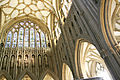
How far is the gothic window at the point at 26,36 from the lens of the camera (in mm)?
16841

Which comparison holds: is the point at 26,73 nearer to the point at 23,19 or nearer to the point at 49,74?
the point at 49,74

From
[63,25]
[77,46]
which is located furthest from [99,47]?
[63,25]

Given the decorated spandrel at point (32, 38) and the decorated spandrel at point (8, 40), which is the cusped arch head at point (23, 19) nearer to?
the decorated spandrel at point (8, 40)

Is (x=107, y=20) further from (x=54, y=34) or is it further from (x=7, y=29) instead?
(x=7, y=29)

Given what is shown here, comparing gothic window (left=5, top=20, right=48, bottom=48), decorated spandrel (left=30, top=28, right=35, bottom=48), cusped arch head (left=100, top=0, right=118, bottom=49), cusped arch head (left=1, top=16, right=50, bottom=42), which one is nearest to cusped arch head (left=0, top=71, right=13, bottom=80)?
gothic window (left=5, top=20, right=48, bottom=48)

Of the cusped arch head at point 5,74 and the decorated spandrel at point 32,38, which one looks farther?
the decorated spandrel at point 32,38

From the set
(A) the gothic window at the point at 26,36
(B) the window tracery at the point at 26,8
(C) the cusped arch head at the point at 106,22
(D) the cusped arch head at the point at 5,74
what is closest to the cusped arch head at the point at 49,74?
(D) the cusped arch head at the point at 5,74

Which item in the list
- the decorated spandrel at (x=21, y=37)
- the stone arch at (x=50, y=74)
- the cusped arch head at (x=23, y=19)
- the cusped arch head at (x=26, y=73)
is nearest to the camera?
the cusped arch head at (x=26, y=73)

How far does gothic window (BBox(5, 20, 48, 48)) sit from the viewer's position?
1684cm

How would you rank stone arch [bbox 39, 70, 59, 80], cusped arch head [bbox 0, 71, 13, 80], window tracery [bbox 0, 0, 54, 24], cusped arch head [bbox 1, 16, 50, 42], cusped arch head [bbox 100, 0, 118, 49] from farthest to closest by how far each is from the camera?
cusped arch head [bbox 1, 16, 50, 42] < window tracery [bbox 0, 0, 54, 24] < stone arch [bbox 39, 70, 59, 80] < cusped arch head [bbox 0, 71, 13, 80] < cusped arch head [bbox 100, 0, 118, 49]

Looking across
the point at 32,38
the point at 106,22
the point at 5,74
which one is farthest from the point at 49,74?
the point at 106,22

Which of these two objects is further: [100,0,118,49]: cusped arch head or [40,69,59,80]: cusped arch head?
[40,69,59,80]: cusped arch head

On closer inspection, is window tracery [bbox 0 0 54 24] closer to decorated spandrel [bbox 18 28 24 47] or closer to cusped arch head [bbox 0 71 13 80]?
decorated spandrel [bbox 18 28 24 47]

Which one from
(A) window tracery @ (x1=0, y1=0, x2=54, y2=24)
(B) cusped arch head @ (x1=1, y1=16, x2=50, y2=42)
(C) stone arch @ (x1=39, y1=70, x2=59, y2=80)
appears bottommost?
(C) stone arch @ (x1=39, y1=70, x2=59, y2=80)
